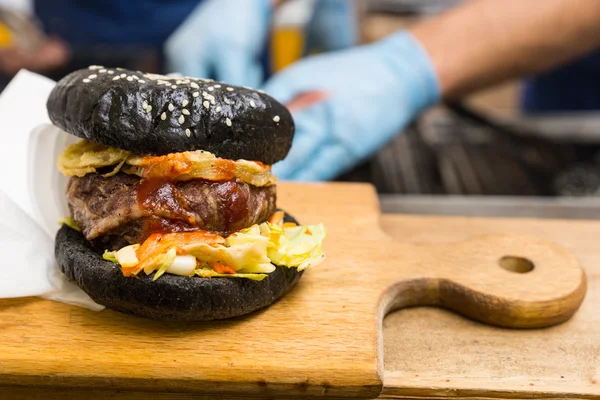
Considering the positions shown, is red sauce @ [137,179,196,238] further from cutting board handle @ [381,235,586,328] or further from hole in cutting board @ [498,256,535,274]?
hole in cutting board @ [498,256,535,274]

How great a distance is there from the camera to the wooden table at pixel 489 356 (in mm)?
1294

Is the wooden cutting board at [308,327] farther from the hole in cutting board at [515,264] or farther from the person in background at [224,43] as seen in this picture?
the person in background at [224,43]

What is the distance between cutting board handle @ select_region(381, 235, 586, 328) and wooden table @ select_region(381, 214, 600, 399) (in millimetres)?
44

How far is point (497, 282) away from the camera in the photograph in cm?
159

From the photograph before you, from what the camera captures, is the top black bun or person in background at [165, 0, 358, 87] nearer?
the top black bun

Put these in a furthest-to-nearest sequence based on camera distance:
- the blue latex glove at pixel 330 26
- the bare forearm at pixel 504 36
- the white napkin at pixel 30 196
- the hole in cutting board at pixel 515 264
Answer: the blue latex glove at pixel 330 26, the bare forearm at pixel 504 36, the hole in cutting board at pixel 515 264, the white napkin at pixel 30 196

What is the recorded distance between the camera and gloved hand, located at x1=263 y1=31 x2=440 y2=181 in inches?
108

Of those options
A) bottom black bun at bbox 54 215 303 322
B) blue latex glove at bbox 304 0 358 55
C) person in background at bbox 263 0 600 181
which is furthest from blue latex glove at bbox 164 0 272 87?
bottom black bun at bbox 54 215 303 322

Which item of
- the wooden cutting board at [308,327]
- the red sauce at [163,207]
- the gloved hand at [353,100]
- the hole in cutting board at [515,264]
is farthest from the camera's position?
the gloved hand at [353,100]

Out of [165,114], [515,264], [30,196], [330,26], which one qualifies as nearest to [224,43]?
[330,26]

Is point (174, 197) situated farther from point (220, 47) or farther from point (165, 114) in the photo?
point (220, 47)

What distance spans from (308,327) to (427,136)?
257cm

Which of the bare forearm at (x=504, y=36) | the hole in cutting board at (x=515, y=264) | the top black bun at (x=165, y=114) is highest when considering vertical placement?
the top black bun at (x=165, y=114)

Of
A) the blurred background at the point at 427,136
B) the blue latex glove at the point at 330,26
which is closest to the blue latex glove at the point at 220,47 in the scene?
the blurred background at the point at 427,136
